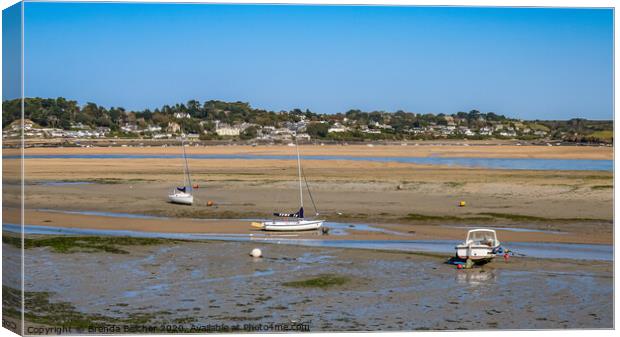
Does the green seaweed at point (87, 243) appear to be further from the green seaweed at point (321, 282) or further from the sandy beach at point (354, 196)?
the green seaweed at point (321, 282)

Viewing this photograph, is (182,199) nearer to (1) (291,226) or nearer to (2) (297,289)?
(1) (291,226)

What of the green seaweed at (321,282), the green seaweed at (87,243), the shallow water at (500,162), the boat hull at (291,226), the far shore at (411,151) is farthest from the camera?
the far shore at (411,151)

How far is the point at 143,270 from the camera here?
20.0 m

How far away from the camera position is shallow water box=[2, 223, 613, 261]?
23312mm

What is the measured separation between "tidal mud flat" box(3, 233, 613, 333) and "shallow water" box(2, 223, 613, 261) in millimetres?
991

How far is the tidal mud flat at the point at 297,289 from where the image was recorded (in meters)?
14.9

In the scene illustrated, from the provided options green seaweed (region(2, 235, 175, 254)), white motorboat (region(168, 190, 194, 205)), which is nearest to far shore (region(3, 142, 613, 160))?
white motorboat (region(168, 190, 194, 205))

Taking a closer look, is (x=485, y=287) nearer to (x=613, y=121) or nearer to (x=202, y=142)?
(x=613, y=121)

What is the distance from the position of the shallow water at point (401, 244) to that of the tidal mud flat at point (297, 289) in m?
0.99

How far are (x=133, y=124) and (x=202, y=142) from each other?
33.0 feet

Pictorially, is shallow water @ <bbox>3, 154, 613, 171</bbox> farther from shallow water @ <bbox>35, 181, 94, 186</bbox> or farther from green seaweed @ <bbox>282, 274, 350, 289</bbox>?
green seaweed @ <bbox>282, 274, 350, 289</bbox>

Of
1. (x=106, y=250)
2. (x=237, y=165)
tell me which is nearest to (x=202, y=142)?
(x=237, y=165)

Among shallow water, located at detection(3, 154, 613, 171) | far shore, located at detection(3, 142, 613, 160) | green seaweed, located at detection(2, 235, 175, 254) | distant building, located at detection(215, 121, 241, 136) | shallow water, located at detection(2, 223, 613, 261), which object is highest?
distant building, located at detection(215, 121, 241, 136)

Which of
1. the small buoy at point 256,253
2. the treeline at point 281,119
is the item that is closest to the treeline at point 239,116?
the treeline at point 281,119
